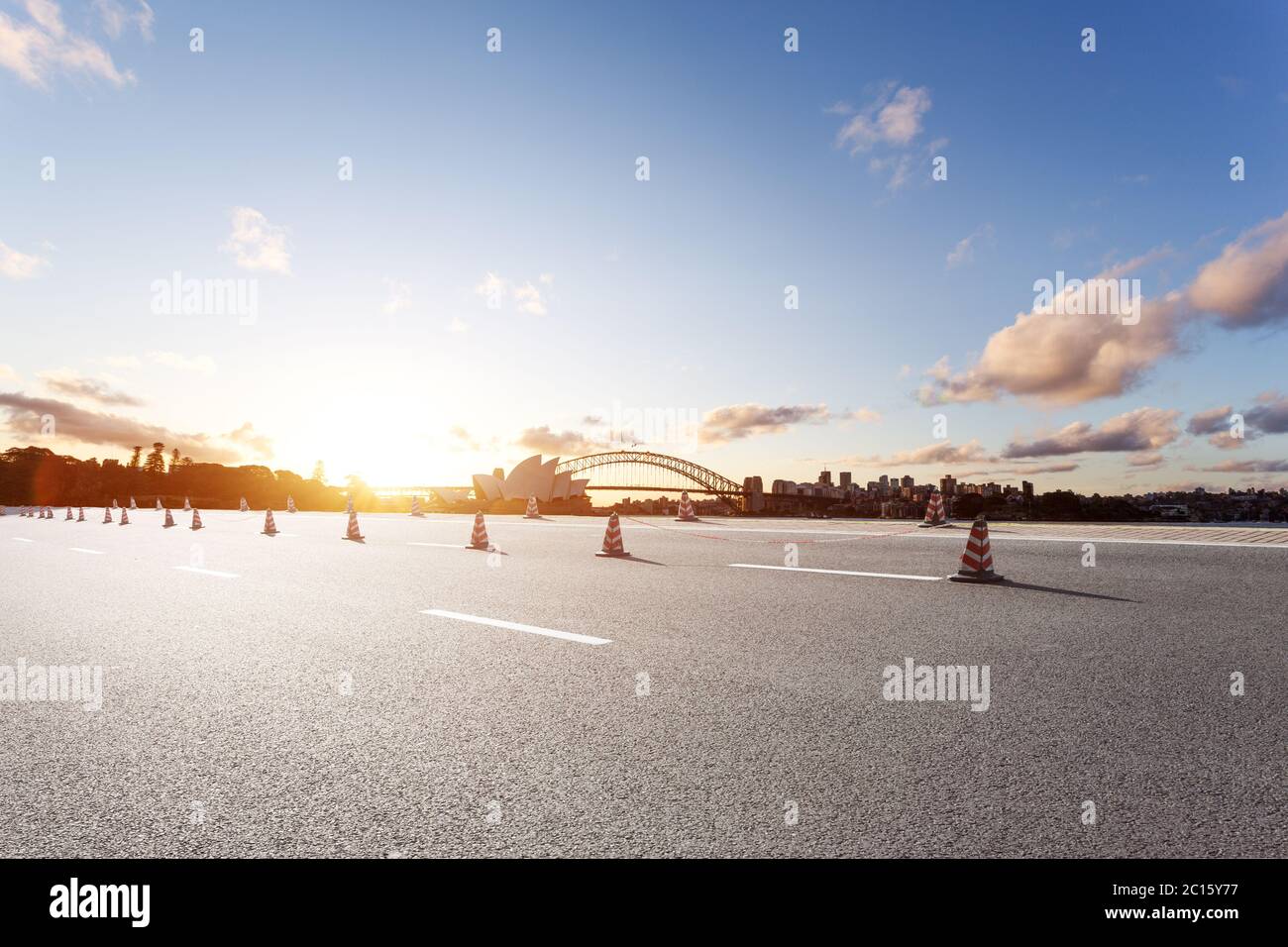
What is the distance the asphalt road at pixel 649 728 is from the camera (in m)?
2.83

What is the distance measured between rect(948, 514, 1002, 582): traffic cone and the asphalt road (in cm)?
142

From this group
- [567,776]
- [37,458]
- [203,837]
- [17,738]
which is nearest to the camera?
[203,837]

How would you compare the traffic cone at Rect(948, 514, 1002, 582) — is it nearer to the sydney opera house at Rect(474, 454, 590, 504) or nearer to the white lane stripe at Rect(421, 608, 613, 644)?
the white lane stripe at Rect(421, 608, 613, 644)

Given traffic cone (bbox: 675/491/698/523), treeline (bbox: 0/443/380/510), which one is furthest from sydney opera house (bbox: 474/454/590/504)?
traffic cone (bbox: 675/491/698/523)

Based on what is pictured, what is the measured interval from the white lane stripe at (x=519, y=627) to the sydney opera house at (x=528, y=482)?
3807 inches

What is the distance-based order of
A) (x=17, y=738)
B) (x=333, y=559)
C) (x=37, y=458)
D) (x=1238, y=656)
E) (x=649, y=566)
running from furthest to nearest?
(x=37, y=458) < (x=333, y=559) < (x=649, y=566) < (x=1238, y=656) < (x=17, y=738)

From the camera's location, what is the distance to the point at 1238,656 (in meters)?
5.88

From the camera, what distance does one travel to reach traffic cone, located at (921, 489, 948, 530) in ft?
77.8
